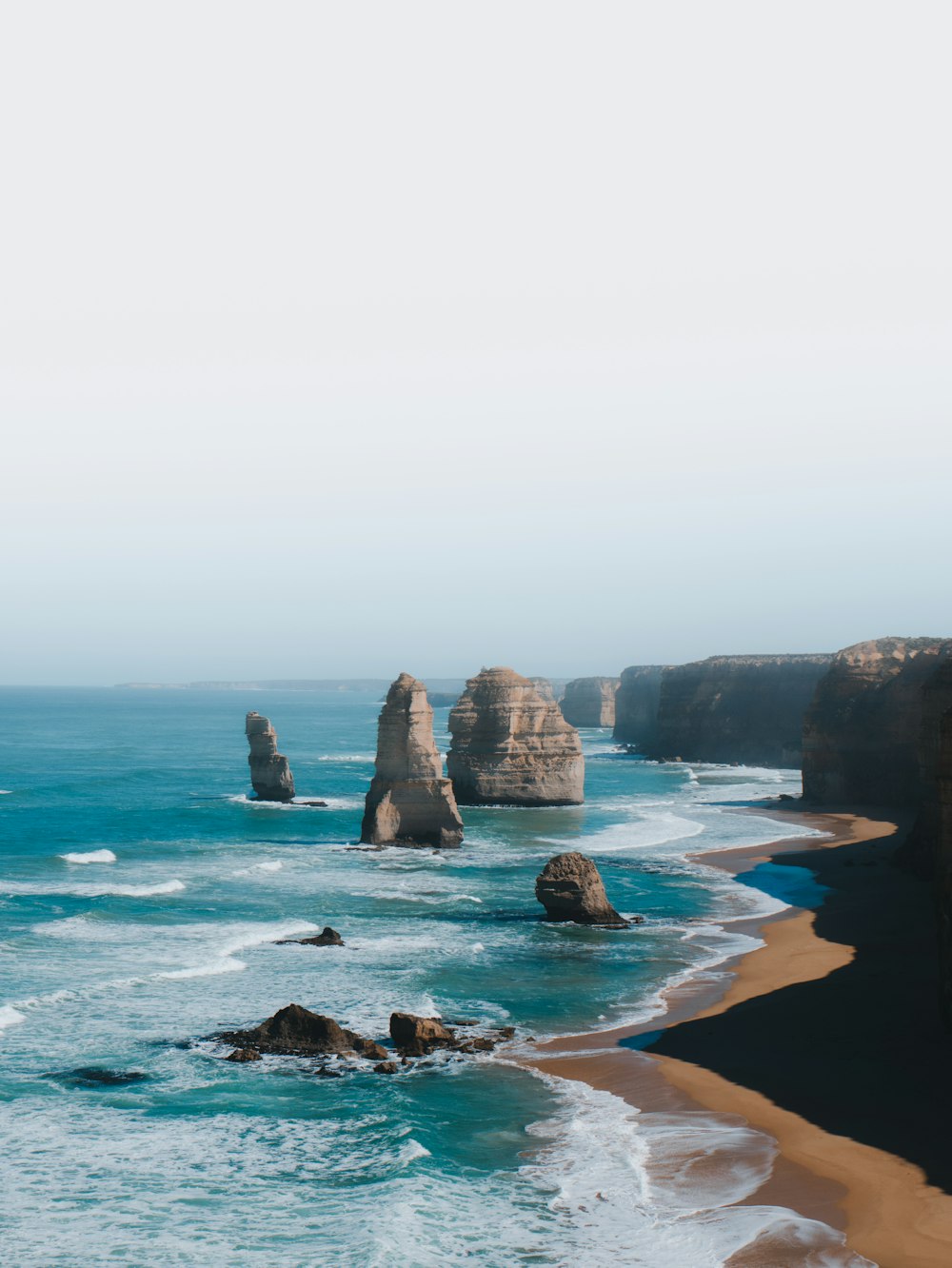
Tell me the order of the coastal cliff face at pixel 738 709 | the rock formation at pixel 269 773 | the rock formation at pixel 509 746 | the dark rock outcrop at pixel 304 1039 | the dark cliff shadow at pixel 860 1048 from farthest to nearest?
the coastal cliff face at pixel 738 709 → the rock formation at pixel 269 773 → the rock formation at pixel 509 746 → the dark rock outcrop at pixel 304 1039 → the dark cliff shadow at pixel 860 1048

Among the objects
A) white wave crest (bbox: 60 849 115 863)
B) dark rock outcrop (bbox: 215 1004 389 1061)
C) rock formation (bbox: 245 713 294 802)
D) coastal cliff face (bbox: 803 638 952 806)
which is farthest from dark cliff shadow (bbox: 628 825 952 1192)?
rock formation (bbox: 245 713 294 802)

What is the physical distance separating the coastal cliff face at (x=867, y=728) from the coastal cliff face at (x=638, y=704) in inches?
2912

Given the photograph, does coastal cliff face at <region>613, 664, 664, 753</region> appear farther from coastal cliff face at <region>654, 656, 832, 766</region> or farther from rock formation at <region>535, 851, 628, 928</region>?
rock formation at <region>535, 851, 628, 928</region>

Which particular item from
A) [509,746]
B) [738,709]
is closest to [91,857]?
[509,746]

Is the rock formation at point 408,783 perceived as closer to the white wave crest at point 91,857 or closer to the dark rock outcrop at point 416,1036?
the white wave crest at point 91,857

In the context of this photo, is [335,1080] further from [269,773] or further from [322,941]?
[269,773]

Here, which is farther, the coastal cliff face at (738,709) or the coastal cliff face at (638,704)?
the coastal cliff face at (638,704)

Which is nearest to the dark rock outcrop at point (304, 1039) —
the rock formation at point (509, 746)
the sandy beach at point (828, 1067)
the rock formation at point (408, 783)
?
the sandy beach at point (828, 1067)

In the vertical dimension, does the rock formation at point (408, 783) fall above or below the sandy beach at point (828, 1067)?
above

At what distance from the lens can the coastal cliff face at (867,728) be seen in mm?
70438

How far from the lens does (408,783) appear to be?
5928 cm

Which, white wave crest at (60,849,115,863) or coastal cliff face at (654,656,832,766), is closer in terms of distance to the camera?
white wave crest at (60,849,115,863)

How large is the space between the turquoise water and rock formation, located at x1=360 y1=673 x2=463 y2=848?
6.88 feet

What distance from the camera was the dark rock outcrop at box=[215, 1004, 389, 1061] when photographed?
89.6 ft
